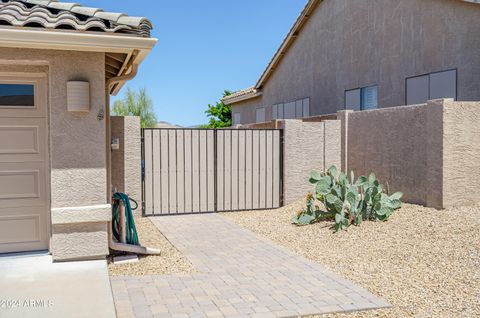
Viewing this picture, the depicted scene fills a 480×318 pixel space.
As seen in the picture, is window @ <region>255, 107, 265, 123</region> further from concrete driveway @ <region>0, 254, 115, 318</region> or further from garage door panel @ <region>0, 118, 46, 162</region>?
concrete driveway @ <region>0, 254, 115, 318</region>

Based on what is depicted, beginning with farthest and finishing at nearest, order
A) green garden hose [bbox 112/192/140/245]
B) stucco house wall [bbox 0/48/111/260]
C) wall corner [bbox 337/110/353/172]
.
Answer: wall corner [bbox 337/110/353/172] → green garden hose [bbox 112/192/140/245] → stucco house wall [bbox 0/48/111/260]

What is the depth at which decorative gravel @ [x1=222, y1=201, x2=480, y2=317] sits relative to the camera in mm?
6148

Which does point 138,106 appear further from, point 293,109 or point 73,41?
point 73,41

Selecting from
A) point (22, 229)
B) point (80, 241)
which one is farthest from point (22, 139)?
point (80, 241)

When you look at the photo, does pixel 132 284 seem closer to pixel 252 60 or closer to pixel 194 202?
pixel 194 202

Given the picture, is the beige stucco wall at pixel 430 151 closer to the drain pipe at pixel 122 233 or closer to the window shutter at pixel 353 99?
the window shutter at pixel 353 99

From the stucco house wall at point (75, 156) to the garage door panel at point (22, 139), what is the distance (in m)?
0.35

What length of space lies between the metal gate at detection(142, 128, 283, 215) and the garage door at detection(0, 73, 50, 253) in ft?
16.2

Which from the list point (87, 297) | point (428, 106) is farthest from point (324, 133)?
point (87, 297)

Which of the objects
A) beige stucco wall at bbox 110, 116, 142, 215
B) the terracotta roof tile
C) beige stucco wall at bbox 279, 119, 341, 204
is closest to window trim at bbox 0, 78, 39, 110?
the terracotta roof tile

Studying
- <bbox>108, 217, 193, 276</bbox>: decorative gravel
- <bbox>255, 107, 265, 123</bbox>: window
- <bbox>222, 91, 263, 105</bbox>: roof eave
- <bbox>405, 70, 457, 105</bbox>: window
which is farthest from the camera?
<bbox>222, 91, 263, 105</bbox>: roof eave

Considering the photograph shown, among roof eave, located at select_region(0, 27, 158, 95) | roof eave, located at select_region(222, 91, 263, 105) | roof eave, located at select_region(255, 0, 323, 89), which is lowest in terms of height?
roof eave, located at select_region(0, 27, 158, 95)

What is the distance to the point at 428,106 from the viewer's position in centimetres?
1072

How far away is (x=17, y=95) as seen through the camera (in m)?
6.91
